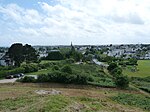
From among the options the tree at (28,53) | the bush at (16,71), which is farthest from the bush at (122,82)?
the tree at (28,53)

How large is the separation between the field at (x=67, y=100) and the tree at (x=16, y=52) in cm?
1755

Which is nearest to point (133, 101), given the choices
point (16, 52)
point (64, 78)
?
point (64, 78)

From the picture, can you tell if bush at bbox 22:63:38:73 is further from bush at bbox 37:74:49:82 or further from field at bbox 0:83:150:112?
field at bbox 0:83:150:112

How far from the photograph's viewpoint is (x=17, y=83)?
132 feet

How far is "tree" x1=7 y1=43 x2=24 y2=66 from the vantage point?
183 feet

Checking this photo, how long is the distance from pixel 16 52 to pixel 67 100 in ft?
114

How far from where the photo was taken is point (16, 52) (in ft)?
185

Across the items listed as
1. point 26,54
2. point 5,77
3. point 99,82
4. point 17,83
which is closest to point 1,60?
point 26,54

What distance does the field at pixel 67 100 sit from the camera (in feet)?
68.1

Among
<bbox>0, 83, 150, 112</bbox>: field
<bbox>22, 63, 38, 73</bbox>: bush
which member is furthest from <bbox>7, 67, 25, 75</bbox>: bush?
<bbox>0, 83, 150, 112</bbox>: field

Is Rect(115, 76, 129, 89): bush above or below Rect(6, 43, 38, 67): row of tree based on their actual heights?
below

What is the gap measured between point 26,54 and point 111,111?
137 ft

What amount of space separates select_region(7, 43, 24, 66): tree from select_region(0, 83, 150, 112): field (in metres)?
17.5

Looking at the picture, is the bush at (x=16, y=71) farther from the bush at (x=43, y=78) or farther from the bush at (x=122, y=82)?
the bush at (x=122, y=82)
